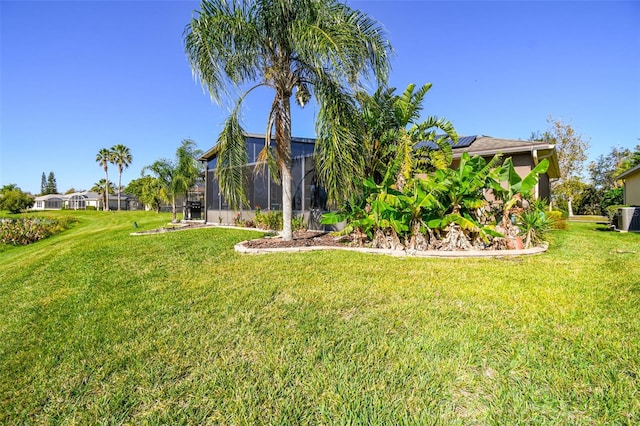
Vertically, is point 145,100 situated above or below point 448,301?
above

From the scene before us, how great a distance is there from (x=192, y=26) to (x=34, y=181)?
455 ft

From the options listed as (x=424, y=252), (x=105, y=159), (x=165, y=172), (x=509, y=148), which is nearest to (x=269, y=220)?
(x=424, y=252)

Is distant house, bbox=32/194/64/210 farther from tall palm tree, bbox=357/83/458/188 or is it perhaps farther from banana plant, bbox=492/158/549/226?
banana plant, bbox=492/158/549/226

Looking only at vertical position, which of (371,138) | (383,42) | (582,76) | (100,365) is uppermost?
(582,76)

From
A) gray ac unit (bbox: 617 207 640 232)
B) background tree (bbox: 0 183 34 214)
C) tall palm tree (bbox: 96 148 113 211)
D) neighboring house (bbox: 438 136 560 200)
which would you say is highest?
tall palm tree (bbox: 96 148 113 211)

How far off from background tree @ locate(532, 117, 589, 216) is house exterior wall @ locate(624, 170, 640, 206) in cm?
938

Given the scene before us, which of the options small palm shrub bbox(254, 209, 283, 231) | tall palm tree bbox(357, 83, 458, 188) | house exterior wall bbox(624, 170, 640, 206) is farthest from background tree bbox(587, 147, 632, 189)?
small palm shrub bbox(254, 209, 283, 231)

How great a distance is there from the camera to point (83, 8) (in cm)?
905

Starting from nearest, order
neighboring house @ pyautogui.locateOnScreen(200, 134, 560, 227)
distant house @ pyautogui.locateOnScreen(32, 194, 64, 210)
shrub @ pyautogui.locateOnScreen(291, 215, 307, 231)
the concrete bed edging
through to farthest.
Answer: the concrete bed edging, neighboring house @ pyautogui.locateOnScreen(200, 134, 560, 227), shrub @ pyautogui.locateOnScreen(291, 215, 307, 231), distant house @ pyautogui.locateOnScreen(32, 194, 64, 210)

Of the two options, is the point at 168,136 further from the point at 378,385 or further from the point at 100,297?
the point at 378,385

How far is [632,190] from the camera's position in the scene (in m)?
14.5

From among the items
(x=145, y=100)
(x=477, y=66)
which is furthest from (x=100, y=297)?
(x=477, y=66)

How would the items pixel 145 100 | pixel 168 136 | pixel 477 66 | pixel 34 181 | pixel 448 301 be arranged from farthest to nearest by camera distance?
pixel 34 181, pixel 168 136, pixel 145 100, pixel 477 66, pixel 448 301

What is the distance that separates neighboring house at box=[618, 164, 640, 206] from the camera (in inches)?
539
